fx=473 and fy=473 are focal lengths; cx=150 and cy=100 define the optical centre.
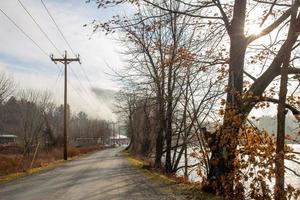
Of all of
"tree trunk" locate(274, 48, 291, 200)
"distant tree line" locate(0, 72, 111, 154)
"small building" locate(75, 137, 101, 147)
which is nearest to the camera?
"tree trunk" locate(274, 48, 291, 200)

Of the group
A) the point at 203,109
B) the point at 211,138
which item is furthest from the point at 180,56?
the point at 203,109

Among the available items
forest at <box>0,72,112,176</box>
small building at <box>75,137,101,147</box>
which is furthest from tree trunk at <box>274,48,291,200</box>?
small building at <box>75,137,101,147</box>

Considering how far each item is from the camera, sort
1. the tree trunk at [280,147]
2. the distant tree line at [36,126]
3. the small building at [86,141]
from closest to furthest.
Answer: the tree trunk at [280,147], the distant tree line at [36,126], the small building at [86,141]

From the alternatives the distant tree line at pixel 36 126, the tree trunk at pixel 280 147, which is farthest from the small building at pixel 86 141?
the tree trunk at pixel 280 147

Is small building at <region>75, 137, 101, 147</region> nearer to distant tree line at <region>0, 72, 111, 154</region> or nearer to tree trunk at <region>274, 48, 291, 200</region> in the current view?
distant tree line at <region>0, 72, 111, 154</region>

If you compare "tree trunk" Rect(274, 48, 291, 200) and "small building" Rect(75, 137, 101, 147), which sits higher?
"tree trunk" Rect(274, 48, 291, 200)

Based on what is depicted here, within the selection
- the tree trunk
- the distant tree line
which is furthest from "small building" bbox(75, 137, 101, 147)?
the tree trunk

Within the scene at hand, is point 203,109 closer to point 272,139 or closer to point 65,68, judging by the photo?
point 272,139

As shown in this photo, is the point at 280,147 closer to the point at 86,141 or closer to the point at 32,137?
the point at 32,137

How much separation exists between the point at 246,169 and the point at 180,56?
5.71m

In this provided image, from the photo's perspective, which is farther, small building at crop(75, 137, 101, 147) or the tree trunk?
small building at crop(75, 137, 101, 147)

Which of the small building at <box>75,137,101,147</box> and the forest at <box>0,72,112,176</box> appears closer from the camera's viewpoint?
the forest at <box>0,72,112,176</box>

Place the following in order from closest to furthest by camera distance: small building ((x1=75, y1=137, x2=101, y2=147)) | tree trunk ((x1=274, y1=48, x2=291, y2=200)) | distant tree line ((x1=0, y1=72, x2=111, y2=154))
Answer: tree trunk ((x1=274, y1=48, x2=291, y2=200)), distant tree line ((x1=0, y1=72, x2=111, y2=154)), small building ((x1=75, y1=137, x2=101, y2=147))

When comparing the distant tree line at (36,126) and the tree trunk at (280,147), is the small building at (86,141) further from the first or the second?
the tree trunk at (280,147)
